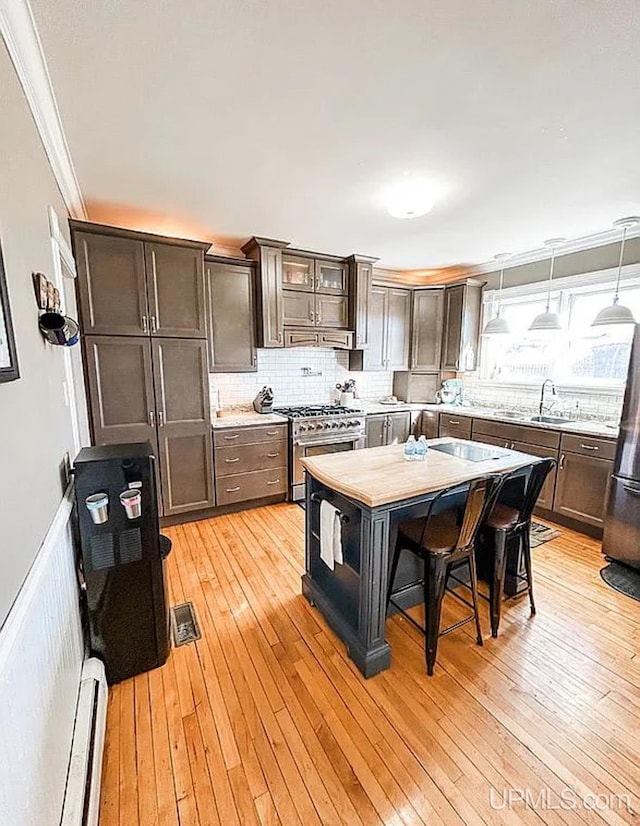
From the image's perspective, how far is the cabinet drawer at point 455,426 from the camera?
169 inches

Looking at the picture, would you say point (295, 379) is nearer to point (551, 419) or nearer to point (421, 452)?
point (421, 452)

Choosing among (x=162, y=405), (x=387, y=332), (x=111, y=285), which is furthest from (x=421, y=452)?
(x=387, y=332)

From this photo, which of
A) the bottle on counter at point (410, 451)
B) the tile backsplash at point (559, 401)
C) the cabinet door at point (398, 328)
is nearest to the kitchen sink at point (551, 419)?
the tile backsplash at point (559, 401)

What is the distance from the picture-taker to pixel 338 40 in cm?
139

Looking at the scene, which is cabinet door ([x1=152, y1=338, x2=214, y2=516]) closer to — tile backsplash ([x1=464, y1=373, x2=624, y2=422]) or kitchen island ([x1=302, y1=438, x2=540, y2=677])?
kitchen island ([x1=302, y1=438, x2=540, y2=677])

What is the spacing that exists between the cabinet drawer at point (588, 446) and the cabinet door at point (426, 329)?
2061mm

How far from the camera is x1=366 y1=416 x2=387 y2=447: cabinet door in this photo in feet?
15.0

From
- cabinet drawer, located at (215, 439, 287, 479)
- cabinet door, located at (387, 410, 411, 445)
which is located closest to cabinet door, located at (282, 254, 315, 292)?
cabinet drawer, located at (215, 439, 287, 479)

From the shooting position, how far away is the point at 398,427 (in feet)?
15.8

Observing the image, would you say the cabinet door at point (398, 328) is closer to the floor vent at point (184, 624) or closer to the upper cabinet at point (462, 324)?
the upper cabinet at point (462, 324)

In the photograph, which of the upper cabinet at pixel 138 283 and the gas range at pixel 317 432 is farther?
the gas range at pixel 317 432

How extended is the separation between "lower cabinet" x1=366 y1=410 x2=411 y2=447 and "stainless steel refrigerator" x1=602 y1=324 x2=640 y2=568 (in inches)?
93.0

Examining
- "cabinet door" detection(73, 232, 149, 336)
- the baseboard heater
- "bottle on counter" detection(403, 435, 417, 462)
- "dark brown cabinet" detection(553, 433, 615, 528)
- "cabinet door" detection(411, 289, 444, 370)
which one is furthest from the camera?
"cabinet door" detection(411, 289, 444, 370)

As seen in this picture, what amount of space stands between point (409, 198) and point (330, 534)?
241 cm
